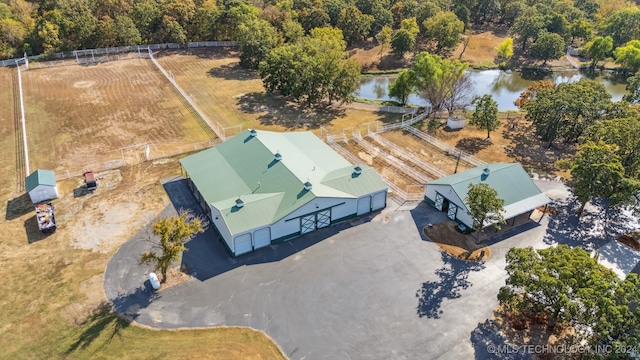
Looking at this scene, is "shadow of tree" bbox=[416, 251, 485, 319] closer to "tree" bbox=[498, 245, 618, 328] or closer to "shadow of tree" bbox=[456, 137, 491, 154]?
"tree" bbox=[498, 245, 618, 328]

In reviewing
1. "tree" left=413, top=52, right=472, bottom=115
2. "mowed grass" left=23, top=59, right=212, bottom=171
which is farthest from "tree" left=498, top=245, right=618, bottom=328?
"mowed grass" left=23, top=59, right=212, bottom=171

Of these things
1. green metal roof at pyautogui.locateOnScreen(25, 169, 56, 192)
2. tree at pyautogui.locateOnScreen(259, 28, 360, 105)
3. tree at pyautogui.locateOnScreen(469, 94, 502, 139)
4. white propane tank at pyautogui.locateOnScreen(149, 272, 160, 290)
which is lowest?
white propane tank at pyautogui.locateOnScreen(149, 272, 160, 290)

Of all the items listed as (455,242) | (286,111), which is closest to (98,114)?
(286,111)

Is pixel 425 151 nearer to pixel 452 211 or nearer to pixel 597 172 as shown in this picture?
pixel 452 211

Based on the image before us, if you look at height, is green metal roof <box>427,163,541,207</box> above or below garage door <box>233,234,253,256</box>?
above

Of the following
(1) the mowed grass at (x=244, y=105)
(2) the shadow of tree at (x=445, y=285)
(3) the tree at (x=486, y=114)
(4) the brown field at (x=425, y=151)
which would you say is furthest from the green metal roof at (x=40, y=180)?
(3) the tree at (x=486, y=114)

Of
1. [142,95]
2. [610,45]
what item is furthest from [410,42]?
[142,95]
